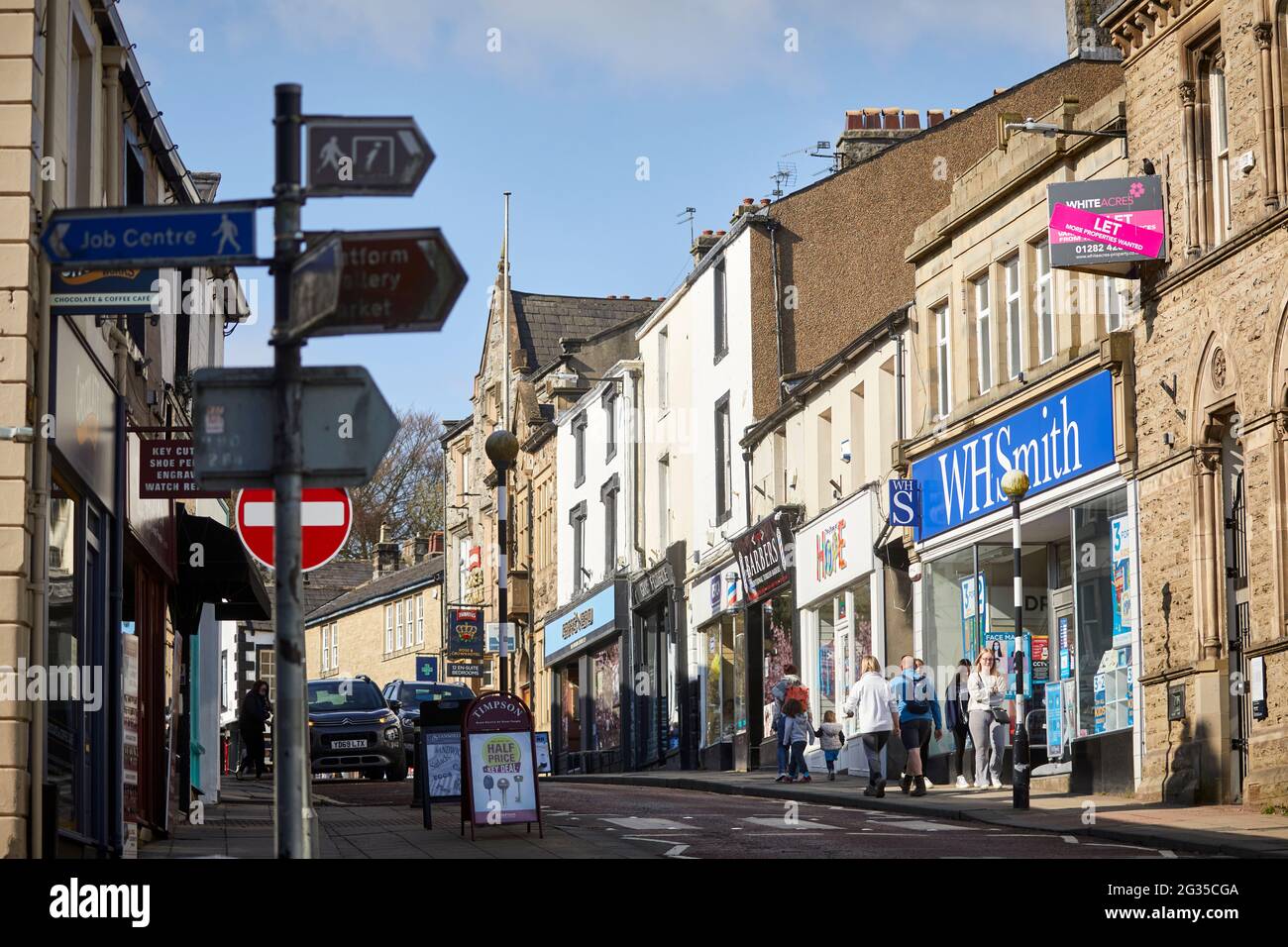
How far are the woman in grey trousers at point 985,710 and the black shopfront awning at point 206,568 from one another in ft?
29.7

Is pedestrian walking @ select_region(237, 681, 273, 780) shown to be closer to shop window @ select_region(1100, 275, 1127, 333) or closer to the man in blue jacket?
the man in blue jacket

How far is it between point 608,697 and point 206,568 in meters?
29.8

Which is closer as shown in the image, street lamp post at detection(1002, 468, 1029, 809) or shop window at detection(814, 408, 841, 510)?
street lamp post at detection(1002, 468, 1029, 809)

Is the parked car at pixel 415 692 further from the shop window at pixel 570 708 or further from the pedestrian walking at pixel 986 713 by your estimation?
the shop window at pixel 570 708

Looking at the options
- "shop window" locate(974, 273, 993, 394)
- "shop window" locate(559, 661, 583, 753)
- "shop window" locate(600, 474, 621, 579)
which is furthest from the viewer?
"shop window" locate(559, 661, 583, 753)

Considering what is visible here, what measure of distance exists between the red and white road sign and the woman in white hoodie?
12.5 meters

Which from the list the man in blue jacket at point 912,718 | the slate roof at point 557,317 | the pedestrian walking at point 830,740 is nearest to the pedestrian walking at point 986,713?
the man in blue jacket at point 912,718

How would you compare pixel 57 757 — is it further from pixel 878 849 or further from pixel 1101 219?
pixel 1101 219

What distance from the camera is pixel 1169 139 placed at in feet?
75.4

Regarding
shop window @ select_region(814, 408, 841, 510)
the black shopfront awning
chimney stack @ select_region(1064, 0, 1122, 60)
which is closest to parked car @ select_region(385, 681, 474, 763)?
shop window @ select_region(814, 408, 841, 510)

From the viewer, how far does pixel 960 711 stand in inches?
1070

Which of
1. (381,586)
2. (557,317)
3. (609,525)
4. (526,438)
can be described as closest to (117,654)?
(609,525)

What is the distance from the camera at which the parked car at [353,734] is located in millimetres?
29891

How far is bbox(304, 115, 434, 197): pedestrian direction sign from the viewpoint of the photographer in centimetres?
Answer: 903
